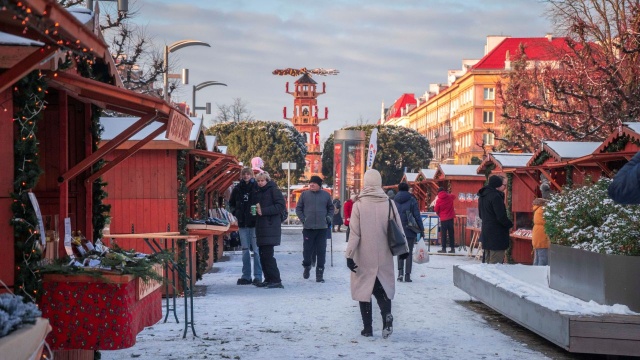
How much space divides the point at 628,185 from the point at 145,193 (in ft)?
32.1

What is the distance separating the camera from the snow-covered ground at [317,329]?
948 centimetres

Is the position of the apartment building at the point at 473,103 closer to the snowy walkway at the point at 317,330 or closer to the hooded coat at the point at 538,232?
the hooded coat at the point at 538,232

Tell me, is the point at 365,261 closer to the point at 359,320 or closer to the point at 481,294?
the point at 359,320

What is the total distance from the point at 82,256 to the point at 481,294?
6485mm

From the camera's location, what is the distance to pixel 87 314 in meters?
7.22

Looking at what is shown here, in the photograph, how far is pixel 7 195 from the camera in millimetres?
6730

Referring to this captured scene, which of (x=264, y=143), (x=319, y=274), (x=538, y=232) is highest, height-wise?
(x=264, y=143)

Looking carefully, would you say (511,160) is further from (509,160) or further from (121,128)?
(121,128)

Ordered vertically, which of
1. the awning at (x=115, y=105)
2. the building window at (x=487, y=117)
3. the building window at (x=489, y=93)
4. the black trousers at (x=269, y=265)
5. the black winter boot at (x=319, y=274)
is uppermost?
the building window at (x=489, y=93)

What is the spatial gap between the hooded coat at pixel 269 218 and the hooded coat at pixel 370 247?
4.93 meters

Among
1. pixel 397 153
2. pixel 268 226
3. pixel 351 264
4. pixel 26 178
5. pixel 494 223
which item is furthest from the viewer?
pixel 397 153

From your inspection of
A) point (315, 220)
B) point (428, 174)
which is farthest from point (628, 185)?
point (428, 174)

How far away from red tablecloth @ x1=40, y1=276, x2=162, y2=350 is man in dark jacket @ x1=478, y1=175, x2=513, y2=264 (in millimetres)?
9245

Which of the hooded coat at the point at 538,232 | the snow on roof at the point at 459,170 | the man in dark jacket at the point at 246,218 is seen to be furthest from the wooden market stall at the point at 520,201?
the snow on roof at the point at 459,170
